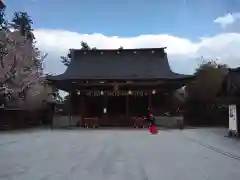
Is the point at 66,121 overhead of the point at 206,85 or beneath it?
beneath

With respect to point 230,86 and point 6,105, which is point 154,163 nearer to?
point 230,86

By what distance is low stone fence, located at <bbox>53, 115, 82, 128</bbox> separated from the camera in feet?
123

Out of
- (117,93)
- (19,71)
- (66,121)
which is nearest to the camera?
(19,71)

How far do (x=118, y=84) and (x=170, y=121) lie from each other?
5.91 meters

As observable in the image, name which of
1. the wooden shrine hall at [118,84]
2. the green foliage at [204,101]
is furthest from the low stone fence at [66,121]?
the green foliage at [204,101]

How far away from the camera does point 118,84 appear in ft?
122

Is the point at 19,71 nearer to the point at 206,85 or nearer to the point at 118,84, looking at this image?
the point at 118,84

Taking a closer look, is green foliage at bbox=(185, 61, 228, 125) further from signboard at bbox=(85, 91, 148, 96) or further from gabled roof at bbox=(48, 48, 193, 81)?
signboard at bbox=(85, 91, 148, 96)

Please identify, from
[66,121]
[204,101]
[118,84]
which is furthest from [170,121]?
[66,121]

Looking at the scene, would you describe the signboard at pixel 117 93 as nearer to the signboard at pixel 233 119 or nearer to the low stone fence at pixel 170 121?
the low stone fence at pixel 170 121

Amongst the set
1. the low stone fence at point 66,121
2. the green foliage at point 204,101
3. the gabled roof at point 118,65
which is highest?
the gabled roof at point 118,65

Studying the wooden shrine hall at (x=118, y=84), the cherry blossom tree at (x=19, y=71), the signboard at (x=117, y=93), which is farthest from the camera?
the signboard at (x=117, y=93)

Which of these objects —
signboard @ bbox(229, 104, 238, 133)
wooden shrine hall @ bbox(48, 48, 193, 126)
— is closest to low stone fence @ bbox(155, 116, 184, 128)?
wooden shrine hall @ bbox(48, 48, 193, 126)

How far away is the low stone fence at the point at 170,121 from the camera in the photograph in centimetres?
3566
